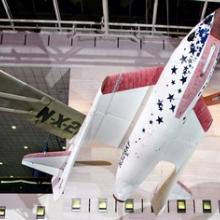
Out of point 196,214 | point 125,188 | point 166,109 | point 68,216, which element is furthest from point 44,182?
point 166,109

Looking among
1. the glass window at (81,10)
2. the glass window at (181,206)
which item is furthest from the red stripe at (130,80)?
the glass window at (81,10)

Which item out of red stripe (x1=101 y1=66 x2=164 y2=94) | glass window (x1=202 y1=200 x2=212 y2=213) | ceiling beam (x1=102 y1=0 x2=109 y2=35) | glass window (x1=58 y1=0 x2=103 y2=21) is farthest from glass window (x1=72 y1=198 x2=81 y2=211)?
glass window (x1=58 y1=0 x2=103 y2=21)

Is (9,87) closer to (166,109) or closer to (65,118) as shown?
(65,118)

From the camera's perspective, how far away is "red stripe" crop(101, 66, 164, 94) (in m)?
9.21

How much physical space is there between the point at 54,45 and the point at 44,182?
4.19m

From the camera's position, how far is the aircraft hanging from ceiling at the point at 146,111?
27.6ft

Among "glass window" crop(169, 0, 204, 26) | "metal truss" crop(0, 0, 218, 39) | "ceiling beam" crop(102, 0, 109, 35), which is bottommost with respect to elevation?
"ceiling beam" crop(102, 0, 109, 35)

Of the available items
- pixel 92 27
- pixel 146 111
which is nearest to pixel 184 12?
pixel 92 27

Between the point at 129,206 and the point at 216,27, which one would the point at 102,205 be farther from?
the point at 216,27

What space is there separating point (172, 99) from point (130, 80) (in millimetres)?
1245

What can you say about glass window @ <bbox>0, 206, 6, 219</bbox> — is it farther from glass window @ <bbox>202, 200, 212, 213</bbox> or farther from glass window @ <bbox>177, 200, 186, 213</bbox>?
glass window @ <bbox>202, 200, 212, 213</bbox>

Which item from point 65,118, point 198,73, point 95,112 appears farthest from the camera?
point 65,118

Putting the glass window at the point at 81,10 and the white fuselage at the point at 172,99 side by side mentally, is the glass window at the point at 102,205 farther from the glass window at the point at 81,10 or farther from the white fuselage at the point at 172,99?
the glass window at the point at 81,10

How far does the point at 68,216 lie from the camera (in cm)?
1162
